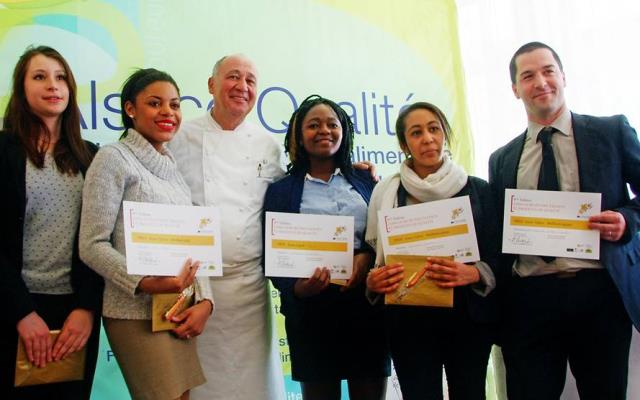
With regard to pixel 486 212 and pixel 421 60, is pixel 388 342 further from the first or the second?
pixel 421 60

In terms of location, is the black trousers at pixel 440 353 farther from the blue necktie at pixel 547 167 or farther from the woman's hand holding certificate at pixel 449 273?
the blue necktie at pixel 547 167

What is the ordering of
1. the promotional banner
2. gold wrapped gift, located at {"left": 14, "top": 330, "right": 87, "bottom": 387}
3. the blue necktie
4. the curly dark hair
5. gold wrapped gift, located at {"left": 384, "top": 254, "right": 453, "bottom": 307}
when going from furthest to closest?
the promotional banner < the curly dark hair < the blue necktie < gold wrapped gift, located at {"left": 384, "top": 254, "right": 453, "bottom": 307} < gold wrapped gift, located at {"left": 14, "top": 330, "right": 87, "bottom": 387}

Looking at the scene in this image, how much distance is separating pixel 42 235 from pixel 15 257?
0.37 ft

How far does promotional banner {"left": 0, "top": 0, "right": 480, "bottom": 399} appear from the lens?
303 cm

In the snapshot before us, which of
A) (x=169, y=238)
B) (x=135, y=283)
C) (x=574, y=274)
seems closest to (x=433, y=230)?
(x=574, y=274)

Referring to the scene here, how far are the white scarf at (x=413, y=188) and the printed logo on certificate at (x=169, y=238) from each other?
0.66 metres

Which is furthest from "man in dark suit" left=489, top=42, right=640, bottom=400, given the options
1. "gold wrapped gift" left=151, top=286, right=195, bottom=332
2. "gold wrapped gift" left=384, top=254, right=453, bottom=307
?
"gold wrapped gift" left=151, top=286, right=195, bottom=332

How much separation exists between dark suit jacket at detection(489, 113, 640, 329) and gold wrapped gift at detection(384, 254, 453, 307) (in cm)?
62

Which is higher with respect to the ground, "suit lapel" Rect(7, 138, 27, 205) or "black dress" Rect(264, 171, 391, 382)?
"suit lapel" Rect(7, 138, 27, 205)

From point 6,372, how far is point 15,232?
47 centimetres

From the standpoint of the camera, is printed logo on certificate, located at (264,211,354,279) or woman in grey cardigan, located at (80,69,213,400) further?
printed logo on certificate, located at (264,211,354,279)

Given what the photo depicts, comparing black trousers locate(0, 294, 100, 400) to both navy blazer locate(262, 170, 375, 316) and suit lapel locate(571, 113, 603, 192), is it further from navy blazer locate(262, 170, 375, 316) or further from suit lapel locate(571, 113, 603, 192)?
suit lapel locate(571, 113, 603, 192)

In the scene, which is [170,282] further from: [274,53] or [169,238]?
[274,53]

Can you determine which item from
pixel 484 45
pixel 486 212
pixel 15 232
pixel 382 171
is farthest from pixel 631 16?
pixel 15 232
